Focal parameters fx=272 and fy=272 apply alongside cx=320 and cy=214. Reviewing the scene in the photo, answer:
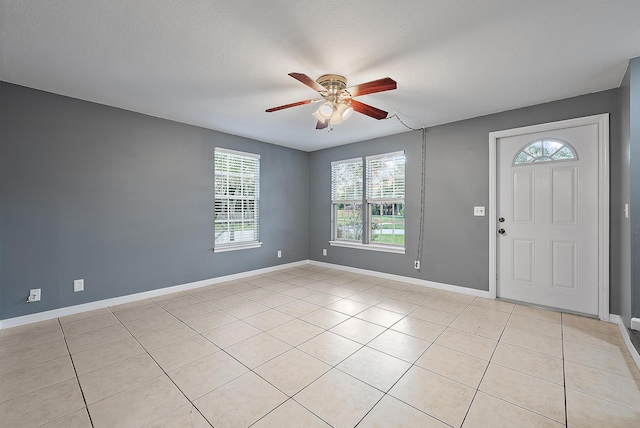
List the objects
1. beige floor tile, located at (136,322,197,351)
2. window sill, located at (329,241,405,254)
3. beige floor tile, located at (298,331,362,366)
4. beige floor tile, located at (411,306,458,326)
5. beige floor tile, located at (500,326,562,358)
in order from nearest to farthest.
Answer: beige floor tile, located at (298,331,362,366) < beige floor tile, located at (500,326,562,358) < beige floor tile, located at (136,322,197,351) < beige floor tile, located at (411,306,458,326) < window sill, located at (329,241,405,254)

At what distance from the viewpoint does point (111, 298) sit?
3.34 meters

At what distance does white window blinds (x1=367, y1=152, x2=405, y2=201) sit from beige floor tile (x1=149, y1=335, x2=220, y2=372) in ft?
11.3

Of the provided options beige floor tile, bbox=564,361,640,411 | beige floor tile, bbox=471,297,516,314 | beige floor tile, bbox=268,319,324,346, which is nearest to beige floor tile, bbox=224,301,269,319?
beige floor tile, bbox=268,319,324,346

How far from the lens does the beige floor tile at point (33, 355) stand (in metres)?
2.07

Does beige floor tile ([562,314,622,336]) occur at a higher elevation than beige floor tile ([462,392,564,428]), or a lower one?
higher

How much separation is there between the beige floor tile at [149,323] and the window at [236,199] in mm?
1448

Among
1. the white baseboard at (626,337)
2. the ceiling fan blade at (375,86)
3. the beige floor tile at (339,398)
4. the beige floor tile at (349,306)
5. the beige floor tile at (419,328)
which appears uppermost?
the ceiling fan blade at (375,86)

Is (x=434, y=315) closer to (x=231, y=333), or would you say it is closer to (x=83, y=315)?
(x=231, y=333)

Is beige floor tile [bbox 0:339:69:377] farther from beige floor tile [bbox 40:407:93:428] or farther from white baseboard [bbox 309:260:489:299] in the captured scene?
white baseboard [bbox 309:260:489:299]

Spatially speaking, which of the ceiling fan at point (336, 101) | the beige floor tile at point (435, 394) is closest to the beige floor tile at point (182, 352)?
the beige floor tile at point (435, 394)

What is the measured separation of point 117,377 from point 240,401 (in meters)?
0.98

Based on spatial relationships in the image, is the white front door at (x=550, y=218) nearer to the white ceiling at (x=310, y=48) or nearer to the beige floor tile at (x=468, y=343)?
the white ceiling at (x=310, y=48)

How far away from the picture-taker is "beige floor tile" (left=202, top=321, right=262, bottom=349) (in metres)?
2.46

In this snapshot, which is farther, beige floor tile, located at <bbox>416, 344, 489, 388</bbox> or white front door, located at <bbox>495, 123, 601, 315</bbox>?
white front door, located at <bbox>495, 123, 601, 315</bbox>
